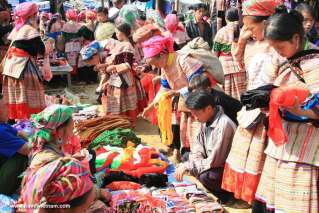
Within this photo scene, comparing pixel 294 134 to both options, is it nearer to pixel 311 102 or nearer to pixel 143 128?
pixel 311 102

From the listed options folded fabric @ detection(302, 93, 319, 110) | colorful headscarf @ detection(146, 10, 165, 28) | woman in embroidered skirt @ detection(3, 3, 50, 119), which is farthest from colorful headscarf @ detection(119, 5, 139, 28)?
folded fabric @ detection(302, 93, 319, 110)

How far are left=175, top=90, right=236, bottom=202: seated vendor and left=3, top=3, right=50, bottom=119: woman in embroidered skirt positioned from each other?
8.43 ft

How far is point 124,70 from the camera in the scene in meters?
5.78

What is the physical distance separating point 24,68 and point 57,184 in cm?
380

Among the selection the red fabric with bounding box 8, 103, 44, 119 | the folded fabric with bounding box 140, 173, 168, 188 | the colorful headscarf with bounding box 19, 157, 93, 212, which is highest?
the colorful headscarf with bounding box 19, 157, 93, 212

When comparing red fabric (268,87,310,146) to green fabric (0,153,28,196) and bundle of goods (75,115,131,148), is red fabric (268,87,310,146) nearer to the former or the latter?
green fabric (0,153,28,196)

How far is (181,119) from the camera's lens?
471 centimetres

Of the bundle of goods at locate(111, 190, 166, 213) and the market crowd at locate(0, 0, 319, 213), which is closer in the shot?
the market crowd at locate(0, 0, 319, 213)

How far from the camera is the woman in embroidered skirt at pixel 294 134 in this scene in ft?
8.10

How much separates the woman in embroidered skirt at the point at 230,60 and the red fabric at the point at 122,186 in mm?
2083

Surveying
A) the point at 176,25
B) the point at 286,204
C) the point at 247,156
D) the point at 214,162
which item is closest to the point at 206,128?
the point at 214,162

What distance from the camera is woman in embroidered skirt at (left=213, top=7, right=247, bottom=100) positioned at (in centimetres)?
559

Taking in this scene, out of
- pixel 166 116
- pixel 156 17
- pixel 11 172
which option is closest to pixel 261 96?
pixel 11 172

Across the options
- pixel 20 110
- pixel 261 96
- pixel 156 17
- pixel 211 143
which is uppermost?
pixel 156 17
